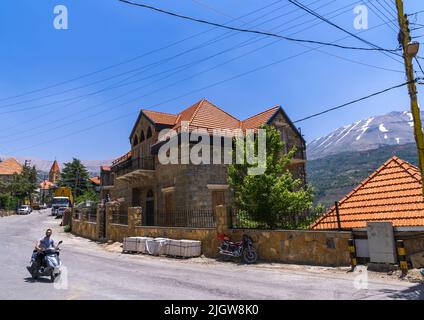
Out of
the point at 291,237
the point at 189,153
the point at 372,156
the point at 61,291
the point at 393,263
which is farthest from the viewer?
the point at 372,156

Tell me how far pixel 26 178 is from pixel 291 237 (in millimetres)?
76209

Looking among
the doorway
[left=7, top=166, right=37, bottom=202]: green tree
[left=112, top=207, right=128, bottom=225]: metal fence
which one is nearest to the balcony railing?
the doorway

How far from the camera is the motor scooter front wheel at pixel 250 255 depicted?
44.0 feet

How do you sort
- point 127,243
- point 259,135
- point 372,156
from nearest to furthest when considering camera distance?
point 259,135, point 127,243, point 372,156

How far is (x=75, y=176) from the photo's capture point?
249 feet

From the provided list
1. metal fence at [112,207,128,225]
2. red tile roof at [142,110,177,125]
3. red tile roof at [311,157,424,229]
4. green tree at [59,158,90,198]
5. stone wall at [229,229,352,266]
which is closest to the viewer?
stone wall at [229,229,352,266]

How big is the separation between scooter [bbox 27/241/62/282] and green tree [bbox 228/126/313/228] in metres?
7.89

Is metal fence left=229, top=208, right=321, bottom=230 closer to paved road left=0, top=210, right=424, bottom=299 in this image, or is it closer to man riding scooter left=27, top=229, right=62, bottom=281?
paved road left=0, top=210, right=424, bottom=299

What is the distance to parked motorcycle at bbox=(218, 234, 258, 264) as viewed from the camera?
13461 mm

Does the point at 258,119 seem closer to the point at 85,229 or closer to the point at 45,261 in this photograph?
the point at 85,229

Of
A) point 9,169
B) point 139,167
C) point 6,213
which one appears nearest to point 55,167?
point 9,169
